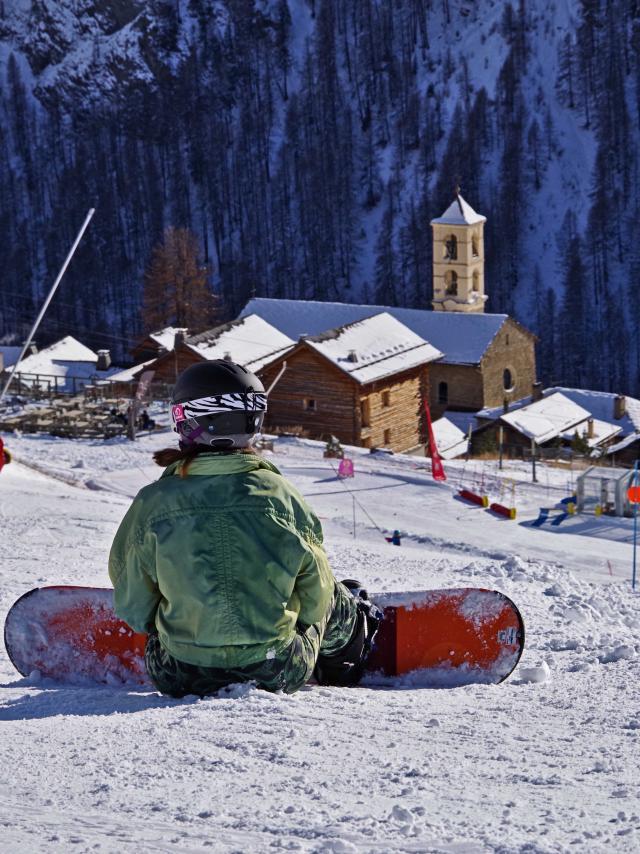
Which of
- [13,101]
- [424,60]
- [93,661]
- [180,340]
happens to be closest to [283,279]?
[424,60]

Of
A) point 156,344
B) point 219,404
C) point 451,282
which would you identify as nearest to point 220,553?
point 219,404

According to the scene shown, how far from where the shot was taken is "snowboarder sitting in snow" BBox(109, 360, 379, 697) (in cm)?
479

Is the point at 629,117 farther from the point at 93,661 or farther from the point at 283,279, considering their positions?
the point at 93,661

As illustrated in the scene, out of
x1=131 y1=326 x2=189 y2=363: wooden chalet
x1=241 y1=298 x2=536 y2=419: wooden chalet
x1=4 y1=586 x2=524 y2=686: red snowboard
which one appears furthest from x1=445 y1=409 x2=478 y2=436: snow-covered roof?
x1=4 y1=586 x2=524 y2=686: red snowboard

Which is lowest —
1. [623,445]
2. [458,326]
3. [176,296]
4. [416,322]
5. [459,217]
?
[623,445]

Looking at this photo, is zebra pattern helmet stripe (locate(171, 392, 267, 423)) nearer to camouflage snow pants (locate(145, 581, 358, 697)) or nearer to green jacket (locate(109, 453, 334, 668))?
green jacket (locate(109, 453, 334, 668))

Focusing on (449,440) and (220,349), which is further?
(220,349)

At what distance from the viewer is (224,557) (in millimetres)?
4793

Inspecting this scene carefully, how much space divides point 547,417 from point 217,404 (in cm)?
3781

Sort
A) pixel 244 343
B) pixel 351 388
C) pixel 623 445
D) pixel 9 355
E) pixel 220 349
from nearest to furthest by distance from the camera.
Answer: pixel 351 388, pixel 623 445, pixel 220 349, pixel 244 343, pixel 9 355

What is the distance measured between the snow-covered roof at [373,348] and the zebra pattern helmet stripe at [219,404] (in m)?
32.1

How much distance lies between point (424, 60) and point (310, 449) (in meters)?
68.8

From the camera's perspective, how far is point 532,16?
88688 millimetres

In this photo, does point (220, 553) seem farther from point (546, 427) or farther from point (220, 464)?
point (546, 427)
